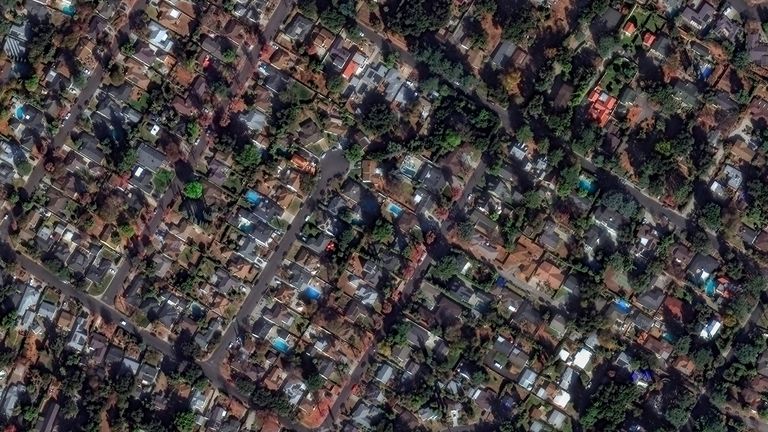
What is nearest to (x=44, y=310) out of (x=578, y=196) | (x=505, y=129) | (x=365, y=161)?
(x=365, y=161)

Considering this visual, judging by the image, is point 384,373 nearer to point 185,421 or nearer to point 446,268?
point 446,268

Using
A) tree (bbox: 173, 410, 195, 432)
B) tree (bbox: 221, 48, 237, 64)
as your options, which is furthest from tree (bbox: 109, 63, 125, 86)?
tree (bbox: 173, 410, 195, 432)

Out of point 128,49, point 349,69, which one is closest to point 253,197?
point 349,69

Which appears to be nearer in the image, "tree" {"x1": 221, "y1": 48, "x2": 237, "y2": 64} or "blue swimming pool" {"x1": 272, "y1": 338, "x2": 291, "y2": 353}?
"tree" {"x1": 221, "y1": 48, "x2": 237, "y2": 64}

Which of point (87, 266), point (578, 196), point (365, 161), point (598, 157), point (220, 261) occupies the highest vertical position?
point (598, 157)

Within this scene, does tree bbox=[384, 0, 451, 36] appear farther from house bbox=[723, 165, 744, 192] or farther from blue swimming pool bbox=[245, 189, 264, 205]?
house bbox=[723, 165, 744, 192]

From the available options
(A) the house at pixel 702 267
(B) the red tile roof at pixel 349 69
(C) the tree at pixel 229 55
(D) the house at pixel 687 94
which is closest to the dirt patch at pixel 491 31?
(B) the red tile roof at pixel 349 69

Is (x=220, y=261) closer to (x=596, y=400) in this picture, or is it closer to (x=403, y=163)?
(x=403, y=163)
